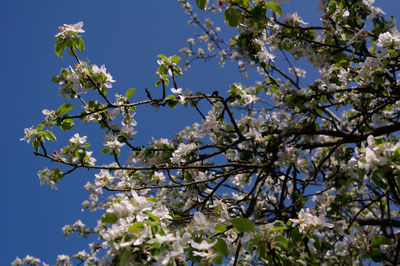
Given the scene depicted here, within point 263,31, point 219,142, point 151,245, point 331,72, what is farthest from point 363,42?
point 151,245

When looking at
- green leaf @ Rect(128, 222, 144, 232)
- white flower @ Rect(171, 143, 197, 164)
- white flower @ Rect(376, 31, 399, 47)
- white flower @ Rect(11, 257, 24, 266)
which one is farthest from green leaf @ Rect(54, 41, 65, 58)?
white flower @ Rect(11, 257, 24, 266)

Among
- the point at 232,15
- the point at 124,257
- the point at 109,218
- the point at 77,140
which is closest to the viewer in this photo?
the point at 124,257

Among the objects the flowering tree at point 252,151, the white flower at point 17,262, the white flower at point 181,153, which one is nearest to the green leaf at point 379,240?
the flowering tree at point 252,151

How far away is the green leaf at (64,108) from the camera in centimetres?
210

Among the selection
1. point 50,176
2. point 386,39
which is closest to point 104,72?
point 50,176

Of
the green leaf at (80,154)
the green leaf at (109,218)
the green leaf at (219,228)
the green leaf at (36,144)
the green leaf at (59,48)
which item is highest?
the green leaf at (59,48)

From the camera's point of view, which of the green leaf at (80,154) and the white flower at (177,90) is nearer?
the green leaf at (80,154)

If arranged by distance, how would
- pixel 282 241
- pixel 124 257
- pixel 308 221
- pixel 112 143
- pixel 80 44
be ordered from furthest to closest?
pixel 112 143 < pixel 80 44 < pixel 308 221 < pixel 282 241 < pixel 124 257

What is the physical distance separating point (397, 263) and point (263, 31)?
76.1 inches

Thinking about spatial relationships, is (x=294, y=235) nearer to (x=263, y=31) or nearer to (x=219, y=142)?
(x=219, y=142)

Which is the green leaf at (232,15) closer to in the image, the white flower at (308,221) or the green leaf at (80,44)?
the green leaf at (80,44)

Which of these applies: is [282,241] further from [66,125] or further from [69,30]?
[69,30]

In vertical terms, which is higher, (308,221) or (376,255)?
(308,221)

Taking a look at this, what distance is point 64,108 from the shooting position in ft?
6.93
